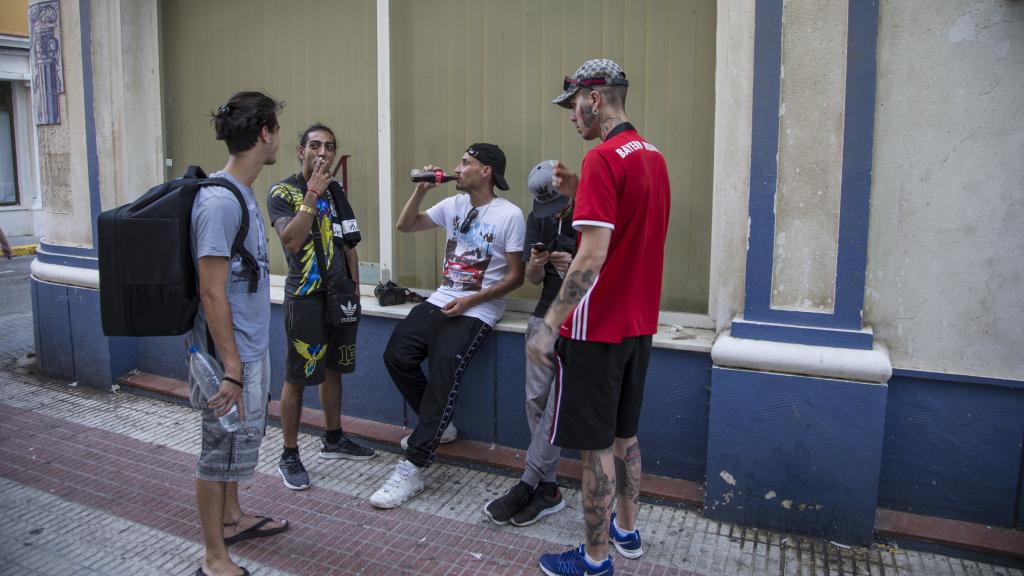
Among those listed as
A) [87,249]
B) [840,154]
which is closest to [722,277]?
[840,154]

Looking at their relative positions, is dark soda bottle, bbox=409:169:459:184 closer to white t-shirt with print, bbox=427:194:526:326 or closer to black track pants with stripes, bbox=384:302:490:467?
white t-shirt with print, bbox=427:194:526:326

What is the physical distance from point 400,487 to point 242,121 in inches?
76.9

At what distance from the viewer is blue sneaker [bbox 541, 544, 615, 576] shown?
3.17 metres

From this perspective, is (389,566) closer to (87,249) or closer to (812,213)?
(812,213)

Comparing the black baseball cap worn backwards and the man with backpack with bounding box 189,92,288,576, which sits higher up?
the black baseball cap worn backwards

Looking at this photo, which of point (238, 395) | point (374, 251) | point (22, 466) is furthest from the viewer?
point (374, 251)

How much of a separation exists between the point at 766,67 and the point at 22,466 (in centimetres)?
451

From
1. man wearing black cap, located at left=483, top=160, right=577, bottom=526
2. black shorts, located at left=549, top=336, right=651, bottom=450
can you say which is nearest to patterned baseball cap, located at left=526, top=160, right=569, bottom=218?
man wearing black cap, located at left=483, top=160, right=577, bottom=526

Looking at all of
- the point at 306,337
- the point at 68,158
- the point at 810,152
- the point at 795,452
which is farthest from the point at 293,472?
the point at 68,158

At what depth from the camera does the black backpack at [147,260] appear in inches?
115

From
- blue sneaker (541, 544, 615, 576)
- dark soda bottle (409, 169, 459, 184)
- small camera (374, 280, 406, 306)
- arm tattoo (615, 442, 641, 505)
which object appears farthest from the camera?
small camera (374, 280, 406, 306)

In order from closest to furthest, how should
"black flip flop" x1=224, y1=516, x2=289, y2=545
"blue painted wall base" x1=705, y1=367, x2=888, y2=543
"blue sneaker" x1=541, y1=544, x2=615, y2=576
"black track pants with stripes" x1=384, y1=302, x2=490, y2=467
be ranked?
"blue sneaker" x1=541, y1=544, x2=615, y2=576
"blue painted wall base" x1=705, y1=367, x2=888, y2=543
"black flip flop" x1=224, y1=516, x2=289, y2=545
"black track pants with stripes" x1=384, y1=302, x2=490, y2=467

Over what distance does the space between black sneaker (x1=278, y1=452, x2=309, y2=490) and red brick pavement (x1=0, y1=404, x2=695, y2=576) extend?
52 millimetres

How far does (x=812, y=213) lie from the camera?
347cm
